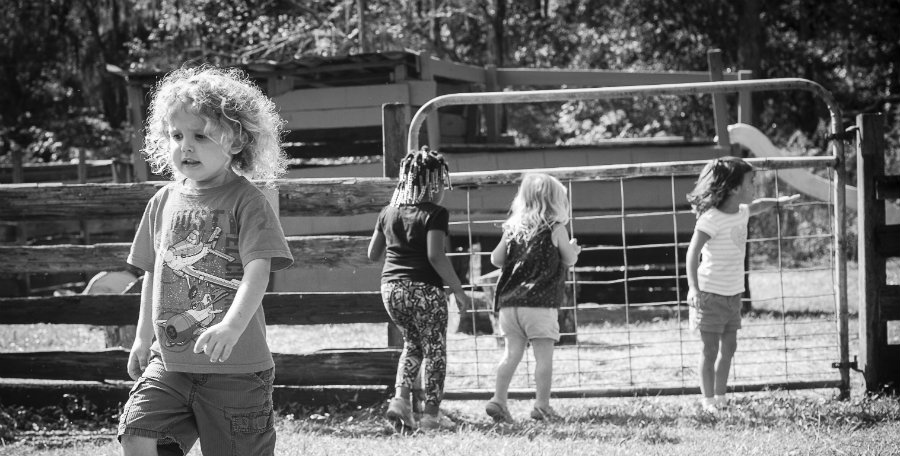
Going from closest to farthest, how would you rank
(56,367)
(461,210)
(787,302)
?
(56,367) < (461,210) < (787,302)

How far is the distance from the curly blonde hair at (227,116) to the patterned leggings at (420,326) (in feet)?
6.81

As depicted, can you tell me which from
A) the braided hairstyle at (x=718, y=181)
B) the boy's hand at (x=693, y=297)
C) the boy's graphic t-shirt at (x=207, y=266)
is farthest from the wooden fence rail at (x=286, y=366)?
the boy's graphic t-shirt at (x=207, y=266)

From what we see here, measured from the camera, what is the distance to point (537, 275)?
5891 millimetres

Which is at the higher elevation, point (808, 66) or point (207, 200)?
point (808, 66)

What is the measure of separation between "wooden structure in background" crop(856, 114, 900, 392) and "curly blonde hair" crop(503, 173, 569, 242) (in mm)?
1946

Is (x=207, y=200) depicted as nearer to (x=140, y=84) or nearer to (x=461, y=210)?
(x=461, y=210)

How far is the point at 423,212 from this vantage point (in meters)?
5.65

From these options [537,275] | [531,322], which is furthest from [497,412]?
[537,275]

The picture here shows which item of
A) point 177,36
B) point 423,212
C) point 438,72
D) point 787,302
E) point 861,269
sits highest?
point 177,36

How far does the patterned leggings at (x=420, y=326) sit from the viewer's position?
563 centimetres

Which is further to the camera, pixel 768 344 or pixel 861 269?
pixel 768 344

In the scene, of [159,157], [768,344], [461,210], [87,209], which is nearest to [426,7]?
[461,210]

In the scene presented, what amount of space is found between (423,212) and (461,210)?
640 centimetres

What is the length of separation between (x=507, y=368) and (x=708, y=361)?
3.92 feet
